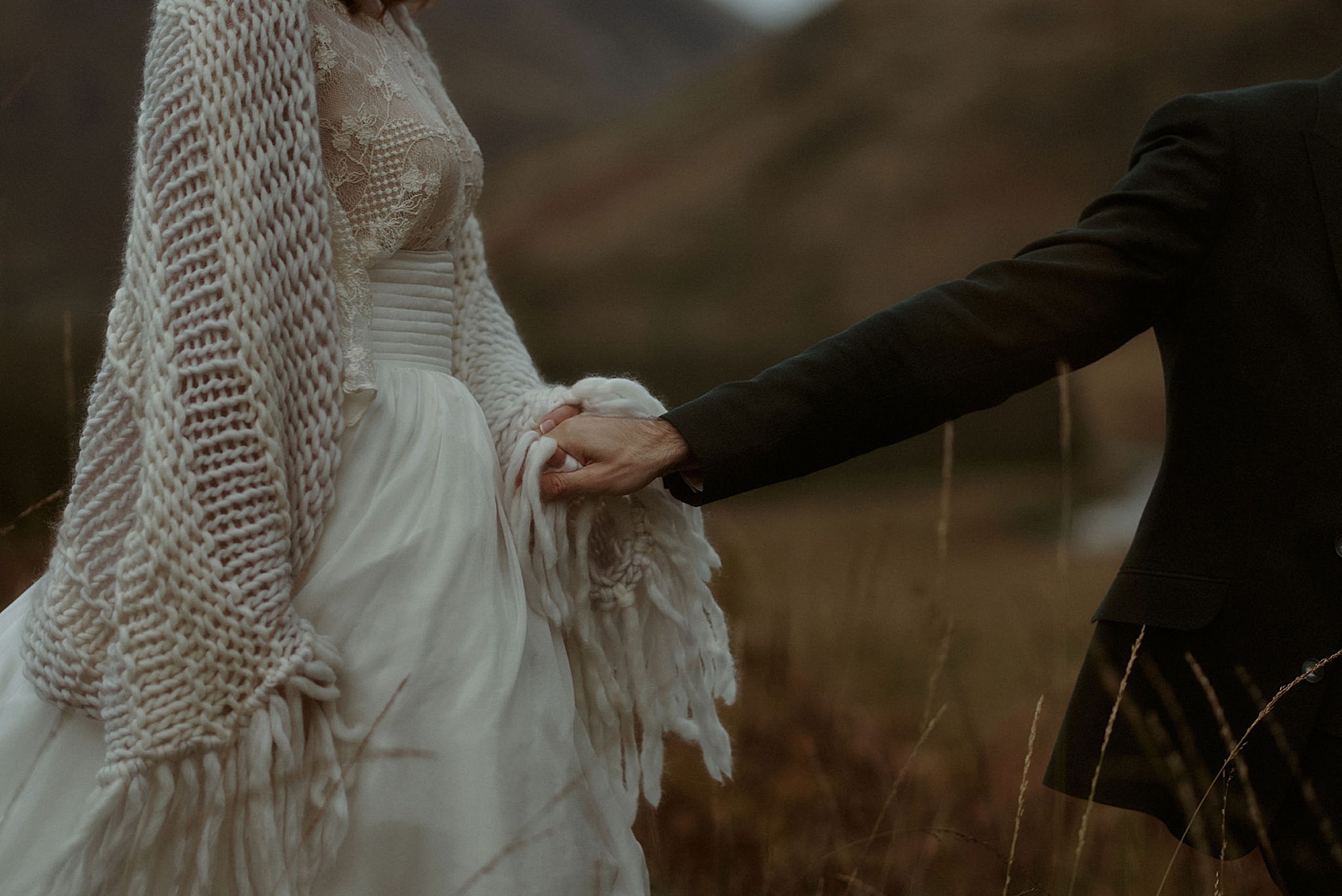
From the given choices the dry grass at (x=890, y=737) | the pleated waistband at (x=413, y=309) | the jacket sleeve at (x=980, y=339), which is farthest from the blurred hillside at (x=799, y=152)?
the jacket sleeve at (x=980, y=339)

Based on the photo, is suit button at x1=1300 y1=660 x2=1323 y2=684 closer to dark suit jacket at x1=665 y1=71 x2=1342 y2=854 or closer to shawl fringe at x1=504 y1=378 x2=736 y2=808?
dark suit jacket at x1=665 y1=71 x2=1342 y2=854

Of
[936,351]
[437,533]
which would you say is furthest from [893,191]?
[437,533]

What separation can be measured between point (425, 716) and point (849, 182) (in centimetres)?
483

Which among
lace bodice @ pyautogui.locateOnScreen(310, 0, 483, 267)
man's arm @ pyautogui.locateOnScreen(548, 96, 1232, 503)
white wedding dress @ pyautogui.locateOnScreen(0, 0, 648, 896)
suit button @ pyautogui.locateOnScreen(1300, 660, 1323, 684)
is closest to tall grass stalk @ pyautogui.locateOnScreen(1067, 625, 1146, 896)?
suit button @ pyautogui.locateOnScreen(1300, 660, 1323, 684)

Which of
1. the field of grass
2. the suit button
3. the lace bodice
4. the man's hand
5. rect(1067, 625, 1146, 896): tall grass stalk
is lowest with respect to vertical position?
the field of grass

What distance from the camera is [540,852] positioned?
1.10m

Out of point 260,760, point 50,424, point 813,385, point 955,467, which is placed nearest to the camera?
point 260,760

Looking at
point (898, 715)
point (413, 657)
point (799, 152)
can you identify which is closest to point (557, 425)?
point (413, 657)

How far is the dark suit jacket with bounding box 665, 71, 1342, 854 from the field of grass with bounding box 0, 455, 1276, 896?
0.18m

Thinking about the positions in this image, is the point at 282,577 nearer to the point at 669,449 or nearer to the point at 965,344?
the point at 669,449

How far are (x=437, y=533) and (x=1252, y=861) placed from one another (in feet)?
6.02

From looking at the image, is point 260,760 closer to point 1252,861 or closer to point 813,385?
point 813,385

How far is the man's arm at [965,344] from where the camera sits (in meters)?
1.23

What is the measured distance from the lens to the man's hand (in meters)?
1.24
